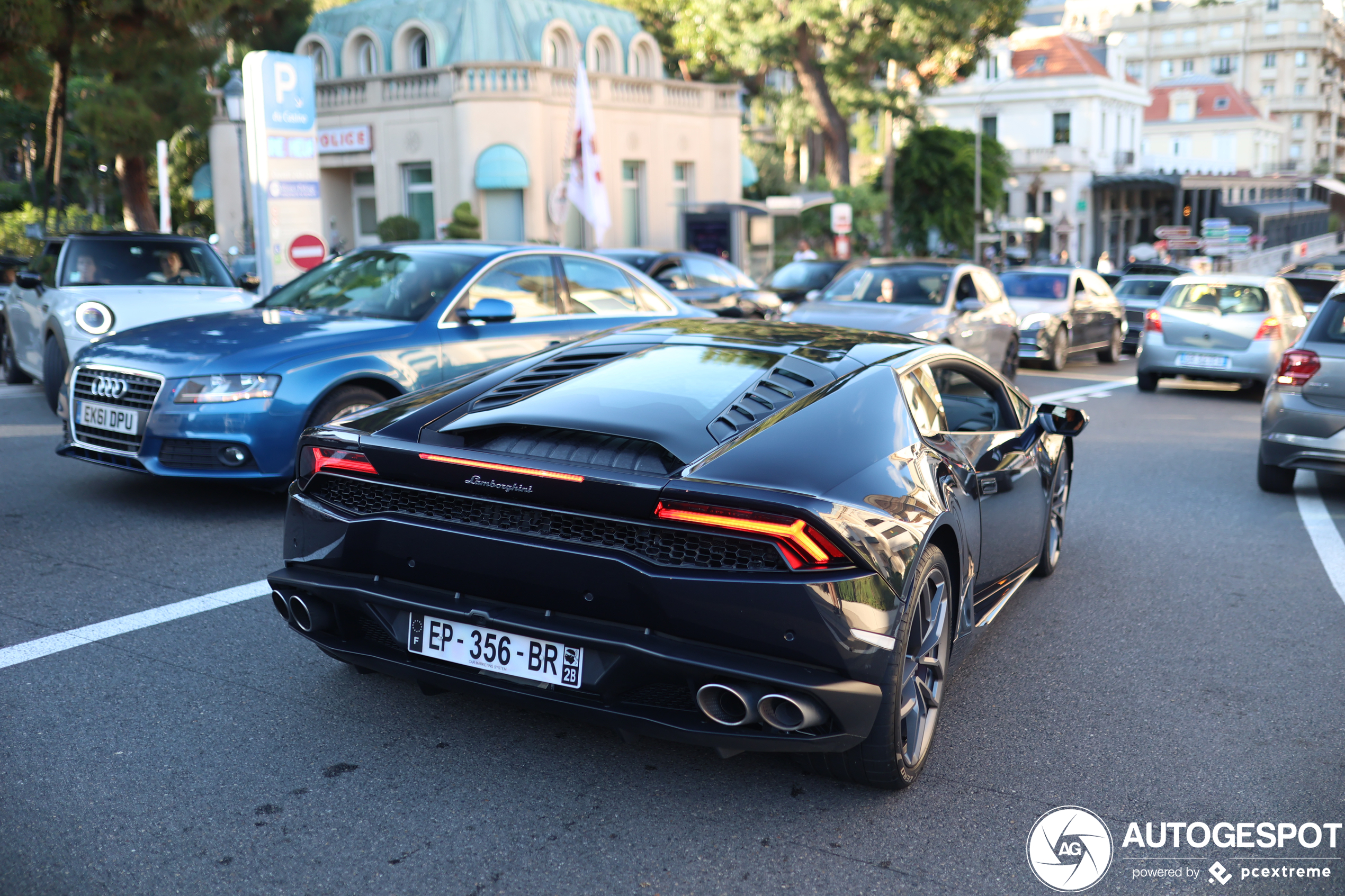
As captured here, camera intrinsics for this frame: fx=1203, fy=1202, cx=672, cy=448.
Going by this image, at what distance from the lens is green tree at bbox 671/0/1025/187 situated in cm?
3481

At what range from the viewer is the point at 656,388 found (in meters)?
3.93

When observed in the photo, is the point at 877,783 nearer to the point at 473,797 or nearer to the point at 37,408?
the point at 473,797

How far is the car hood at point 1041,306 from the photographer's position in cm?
1861

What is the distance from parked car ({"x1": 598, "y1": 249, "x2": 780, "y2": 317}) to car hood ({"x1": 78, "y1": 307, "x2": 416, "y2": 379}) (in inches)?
355

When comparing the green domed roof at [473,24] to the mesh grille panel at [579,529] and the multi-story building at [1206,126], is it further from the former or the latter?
the multi-story building at [1206,126]

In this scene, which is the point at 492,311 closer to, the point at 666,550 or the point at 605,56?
the point at 666,550

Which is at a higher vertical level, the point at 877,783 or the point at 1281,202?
the point at 1281,202

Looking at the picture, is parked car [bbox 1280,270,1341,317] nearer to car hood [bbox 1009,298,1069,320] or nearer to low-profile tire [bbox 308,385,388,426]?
car hood [bbox 1009,298,1069,320]

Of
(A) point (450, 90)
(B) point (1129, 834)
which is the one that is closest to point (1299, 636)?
(B) point (1129, 834)

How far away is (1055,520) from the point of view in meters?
6.30

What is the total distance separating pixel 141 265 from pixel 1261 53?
130371mm

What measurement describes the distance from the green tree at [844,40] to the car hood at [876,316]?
934 inches

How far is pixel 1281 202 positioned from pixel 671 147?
59226 millimetres

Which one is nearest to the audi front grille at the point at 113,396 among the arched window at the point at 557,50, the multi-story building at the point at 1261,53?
the arched window at the point at 557,50
